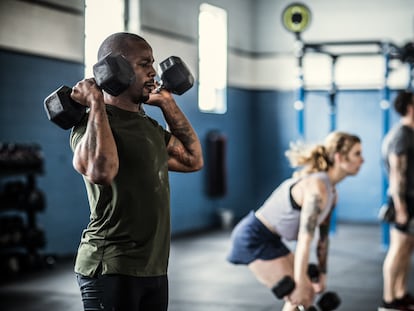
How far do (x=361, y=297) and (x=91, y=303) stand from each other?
318 centimetres

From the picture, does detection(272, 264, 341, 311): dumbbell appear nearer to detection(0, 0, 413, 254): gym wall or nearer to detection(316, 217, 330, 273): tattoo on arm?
detection(316, 217, 330, 273): tattoo on arm

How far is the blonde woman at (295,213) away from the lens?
3018 millimetres

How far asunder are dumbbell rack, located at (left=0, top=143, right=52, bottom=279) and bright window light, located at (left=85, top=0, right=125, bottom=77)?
47.5 inches

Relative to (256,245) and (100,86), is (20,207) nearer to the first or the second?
(256,245)

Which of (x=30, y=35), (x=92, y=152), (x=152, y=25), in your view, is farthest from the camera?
(x=152, y=25)

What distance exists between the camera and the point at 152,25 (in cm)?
785

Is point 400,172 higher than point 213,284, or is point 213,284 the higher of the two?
point 400,172

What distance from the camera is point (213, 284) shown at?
210 inches

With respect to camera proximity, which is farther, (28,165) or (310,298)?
(28,165)

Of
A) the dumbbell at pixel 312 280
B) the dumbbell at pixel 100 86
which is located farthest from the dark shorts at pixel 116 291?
the dumbbell at pixel 312 280

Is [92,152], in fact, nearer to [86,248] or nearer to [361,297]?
[86,248]


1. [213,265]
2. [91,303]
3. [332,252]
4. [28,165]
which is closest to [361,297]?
[213,265]

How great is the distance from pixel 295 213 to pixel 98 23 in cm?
442

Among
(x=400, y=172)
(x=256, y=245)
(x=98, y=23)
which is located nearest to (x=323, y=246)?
(x=256, y=245)
